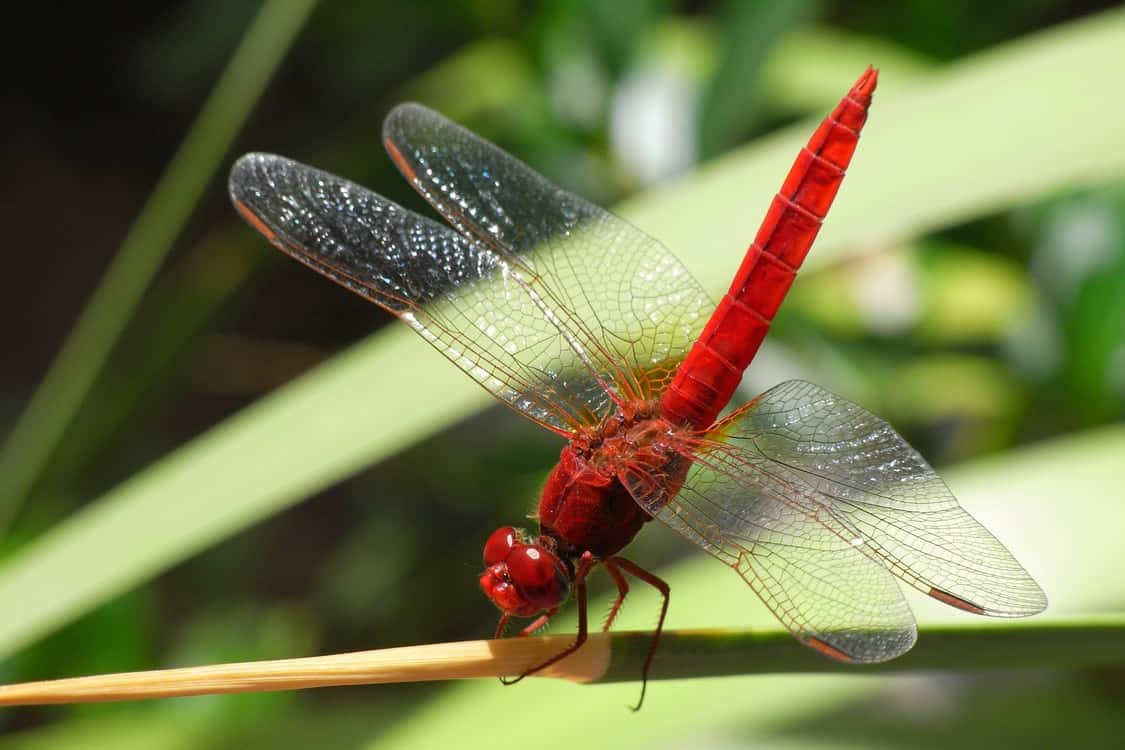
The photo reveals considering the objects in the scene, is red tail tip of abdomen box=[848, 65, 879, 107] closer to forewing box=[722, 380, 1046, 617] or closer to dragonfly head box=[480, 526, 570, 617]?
forewing box=[722, 380, 1046, 617]

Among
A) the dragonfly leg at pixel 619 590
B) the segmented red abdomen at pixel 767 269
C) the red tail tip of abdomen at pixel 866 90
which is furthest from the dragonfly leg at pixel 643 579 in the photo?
the red tail tip of abdomen at pixel 866 90

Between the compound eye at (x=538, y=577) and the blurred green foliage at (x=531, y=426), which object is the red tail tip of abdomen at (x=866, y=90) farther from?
the compound eye at (x=538, y=577)

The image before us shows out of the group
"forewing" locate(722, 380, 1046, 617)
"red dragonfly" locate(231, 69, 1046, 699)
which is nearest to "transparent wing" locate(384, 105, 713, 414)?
"red dragonfly" locate(231, 69, 1046, 699)

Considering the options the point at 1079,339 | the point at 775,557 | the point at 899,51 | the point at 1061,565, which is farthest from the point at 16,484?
the point at 899,51

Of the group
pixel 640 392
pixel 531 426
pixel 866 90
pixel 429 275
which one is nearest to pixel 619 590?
pixel 640 392

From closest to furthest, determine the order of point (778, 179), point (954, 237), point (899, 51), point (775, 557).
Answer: point (775, 557), point (778, 179), point (954, 237), point (899, 51)

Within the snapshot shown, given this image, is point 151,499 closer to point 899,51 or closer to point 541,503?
point 541,503
